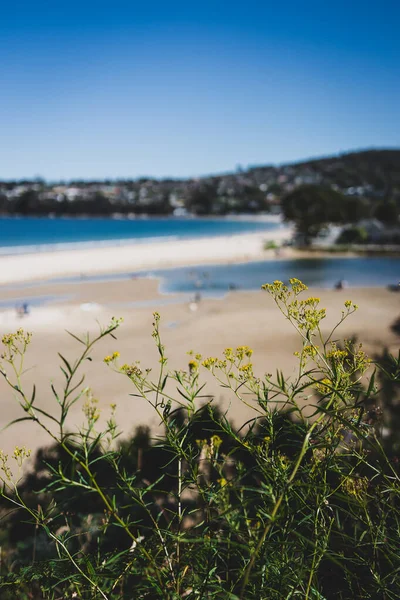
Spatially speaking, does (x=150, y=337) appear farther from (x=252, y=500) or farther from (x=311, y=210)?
(x=311, y=210)

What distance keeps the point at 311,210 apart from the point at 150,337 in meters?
45.2

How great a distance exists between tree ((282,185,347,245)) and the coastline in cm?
409

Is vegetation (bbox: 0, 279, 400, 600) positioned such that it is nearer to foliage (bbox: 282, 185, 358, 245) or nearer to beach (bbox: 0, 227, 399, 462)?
beach (bbox: 0, 227, 399, 462)

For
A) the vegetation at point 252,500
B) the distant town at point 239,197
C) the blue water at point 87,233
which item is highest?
the distant town at point 239,197

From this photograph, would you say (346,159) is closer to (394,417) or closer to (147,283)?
(147,283)

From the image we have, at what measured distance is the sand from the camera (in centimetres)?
897

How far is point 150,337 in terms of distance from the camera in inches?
561

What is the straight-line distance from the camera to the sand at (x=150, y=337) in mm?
8971

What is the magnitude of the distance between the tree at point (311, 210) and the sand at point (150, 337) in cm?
3235

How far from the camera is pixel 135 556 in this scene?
148cm

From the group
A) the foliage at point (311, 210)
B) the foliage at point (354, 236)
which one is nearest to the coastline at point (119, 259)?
the foliage at point (311, 210)

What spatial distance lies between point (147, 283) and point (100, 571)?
26195mm

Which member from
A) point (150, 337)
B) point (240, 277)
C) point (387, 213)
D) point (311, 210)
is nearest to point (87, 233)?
point (311, 210)

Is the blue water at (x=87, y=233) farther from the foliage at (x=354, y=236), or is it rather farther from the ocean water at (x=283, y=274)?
the foliage at (x=354, y=236)
